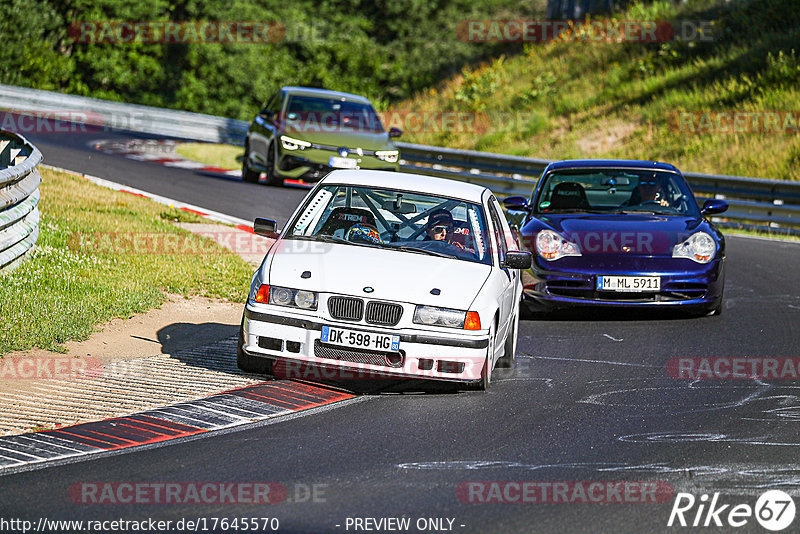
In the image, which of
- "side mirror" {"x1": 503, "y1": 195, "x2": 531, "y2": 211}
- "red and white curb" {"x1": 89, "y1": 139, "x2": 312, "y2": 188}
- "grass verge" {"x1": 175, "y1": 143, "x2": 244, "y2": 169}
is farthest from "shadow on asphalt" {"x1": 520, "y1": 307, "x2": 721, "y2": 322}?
"grass verge" {"x1": 175, "y1": 143, "x2": 244, "y2": 169}

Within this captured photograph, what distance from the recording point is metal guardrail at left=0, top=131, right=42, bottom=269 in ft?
35.6

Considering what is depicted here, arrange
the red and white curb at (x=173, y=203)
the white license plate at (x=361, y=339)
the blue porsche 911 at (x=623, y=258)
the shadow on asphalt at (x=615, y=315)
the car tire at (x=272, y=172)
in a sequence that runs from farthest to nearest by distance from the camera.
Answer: the car tire at (x=272, y=172), the red and white curb at (x=173, y=203), the shadow on asphalt at (x=615, y=315), the blue porsche 911 at (x=623, y=258), the white license plate at (x=361, y=339)

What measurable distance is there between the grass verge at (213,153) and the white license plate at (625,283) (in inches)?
666

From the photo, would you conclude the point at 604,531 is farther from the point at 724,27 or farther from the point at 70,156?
the point at 724,27

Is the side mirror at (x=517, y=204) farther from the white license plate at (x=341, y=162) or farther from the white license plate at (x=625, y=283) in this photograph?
the white license plate at (x=341, y=162)

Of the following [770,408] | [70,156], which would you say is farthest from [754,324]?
[70,156]

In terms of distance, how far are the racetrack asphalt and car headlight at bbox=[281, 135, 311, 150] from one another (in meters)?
11.5

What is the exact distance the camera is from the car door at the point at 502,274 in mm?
8484

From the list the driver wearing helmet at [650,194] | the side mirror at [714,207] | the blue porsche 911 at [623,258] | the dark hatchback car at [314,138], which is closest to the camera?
the blue porsche 911 at [623,258]

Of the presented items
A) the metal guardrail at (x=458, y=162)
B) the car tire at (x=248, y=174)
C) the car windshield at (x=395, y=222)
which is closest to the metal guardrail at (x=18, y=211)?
the car windshield at (x=395, y=222)

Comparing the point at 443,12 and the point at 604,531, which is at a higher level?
the point at 443,12

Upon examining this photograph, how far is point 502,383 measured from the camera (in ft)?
27.9

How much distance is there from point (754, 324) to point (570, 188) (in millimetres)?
2337

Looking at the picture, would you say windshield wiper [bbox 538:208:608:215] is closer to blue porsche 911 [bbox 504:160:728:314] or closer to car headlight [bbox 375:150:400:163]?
blue porsche 911 [bbox 504:160:728:314]
